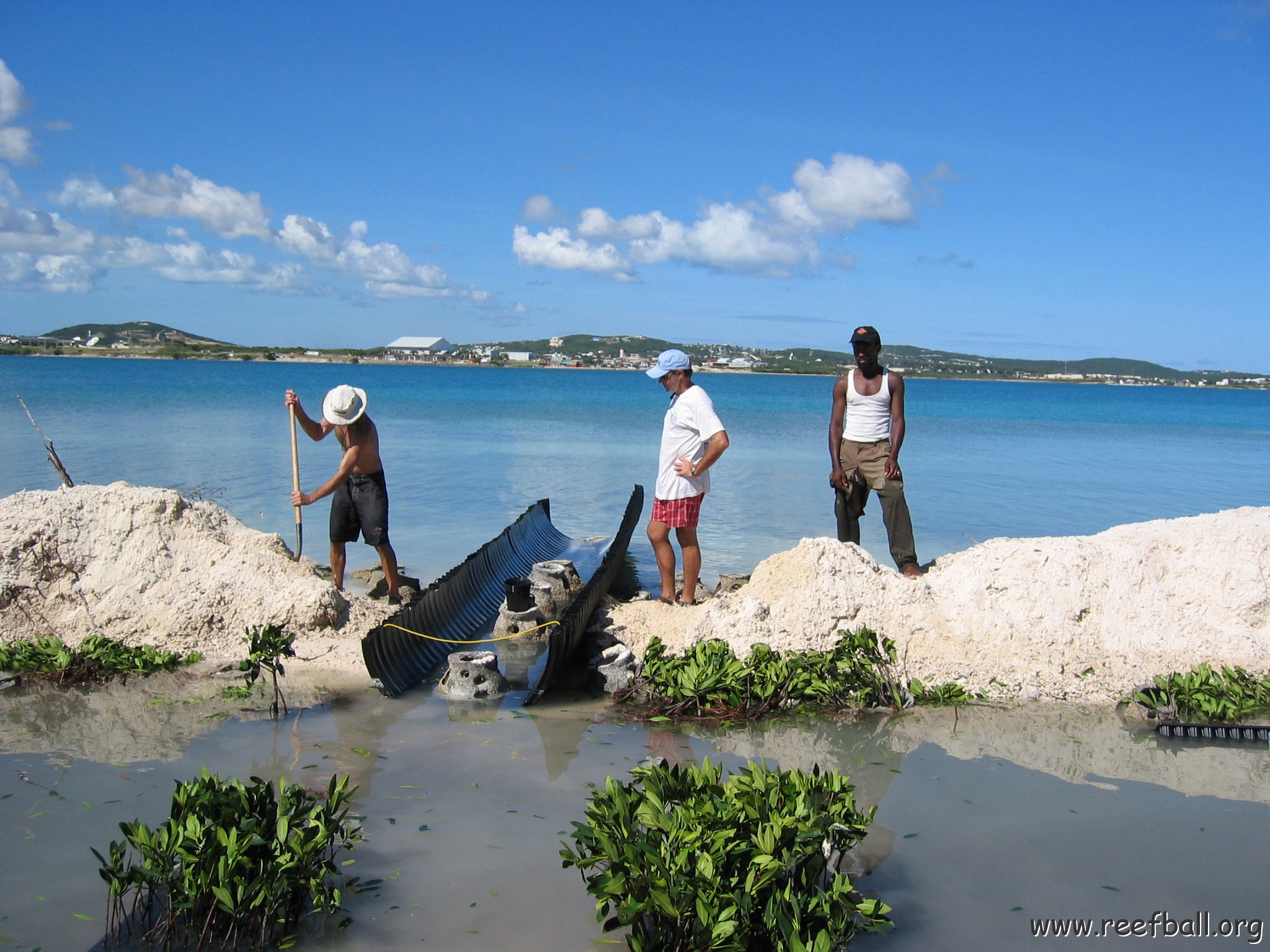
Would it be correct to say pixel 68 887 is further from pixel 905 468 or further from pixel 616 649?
pixel 905 468

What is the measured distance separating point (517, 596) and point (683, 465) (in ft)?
5.70

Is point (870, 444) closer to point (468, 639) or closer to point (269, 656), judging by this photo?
point (468, 639)

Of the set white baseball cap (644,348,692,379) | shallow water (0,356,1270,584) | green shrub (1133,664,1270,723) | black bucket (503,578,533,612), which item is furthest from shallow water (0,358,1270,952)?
shallow water (0,356,1270,584)

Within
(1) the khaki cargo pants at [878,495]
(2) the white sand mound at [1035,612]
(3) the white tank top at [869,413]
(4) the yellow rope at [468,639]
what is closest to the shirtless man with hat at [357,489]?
(4) the yellow rope at [468,639]

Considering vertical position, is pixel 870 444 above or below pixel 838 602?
above

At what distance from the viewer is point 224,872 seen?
3230mm

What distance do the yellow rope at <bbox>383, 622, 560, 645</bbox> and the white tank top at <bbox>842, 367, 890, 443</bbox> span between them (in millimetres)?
2878

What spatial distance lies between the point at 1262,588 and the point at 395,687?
6080 millimetres

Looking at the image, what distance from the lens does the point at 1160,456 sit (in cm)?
2952

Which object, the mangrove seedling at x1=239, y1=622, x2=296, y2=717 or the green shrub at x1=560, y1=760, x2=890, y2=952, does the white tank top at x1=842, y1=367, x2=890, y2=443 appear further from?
the mangrove seedling at x1=239, y1=622, x2=296, y2=717

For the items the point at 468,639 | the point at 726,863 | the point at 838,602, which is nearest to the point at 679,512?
the point at 838,602

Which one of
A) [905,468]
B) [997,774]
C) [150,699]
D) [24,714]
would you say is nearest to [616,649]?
[997,774]

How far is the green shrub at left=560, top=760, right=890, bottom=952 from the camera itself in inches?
120

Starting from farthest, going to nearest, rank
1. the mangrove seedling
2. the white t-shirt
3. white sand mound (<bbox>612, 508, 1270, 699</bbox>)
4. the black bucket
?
the black bucket, the white t-shirt, white sand mound (<bbox>612, 508, 1270, 699</bbox>), the mangrove seedling
